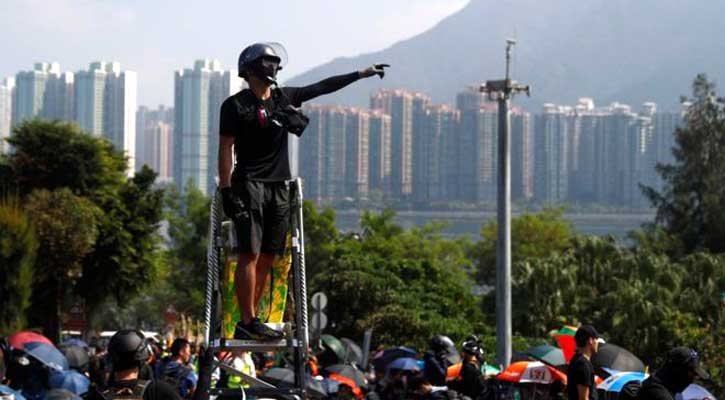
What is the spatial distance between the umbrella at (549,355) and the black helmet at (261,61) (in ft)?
37.5

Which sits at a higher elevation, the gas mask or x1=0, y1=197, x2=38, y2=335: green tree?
the gas mask

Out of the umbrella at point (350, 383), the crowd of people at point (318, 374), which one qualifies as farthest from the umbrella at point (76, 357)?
the umbrella at point (350, 383)

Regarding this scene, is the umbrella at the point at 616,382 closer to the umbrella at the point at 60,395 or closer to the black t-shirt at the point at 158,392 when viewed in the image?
the black t-shirt at the point at 158,392

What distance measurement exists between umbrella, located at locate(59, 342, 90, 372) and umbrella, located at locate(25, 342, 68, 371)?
2402 mm

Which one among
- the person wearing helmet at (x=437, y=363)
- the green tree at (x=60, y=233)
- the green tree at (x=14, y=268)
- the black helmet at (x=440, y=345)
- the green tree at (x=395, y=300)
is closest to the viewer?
the person wearing helmet at (x=437, y=363)

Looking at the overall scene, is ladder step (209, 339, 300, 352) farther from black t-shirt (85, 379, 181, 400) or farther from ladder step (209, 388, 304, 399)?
black t-shirt (85, 379, 181, 400)

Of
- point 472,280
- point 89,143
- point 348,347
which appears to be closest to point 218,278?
point 348,347

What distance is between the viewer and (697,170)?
6838 cm

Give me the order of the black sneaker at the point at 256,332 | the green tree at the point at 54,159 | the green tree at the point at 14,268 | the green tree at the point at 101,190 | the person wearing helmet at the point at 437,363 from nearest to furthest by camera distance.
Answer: the black sneaker at the point at 256,332 < the person wearing helmet at the point at 437,363 < the green tree at the point at 14,268 < the green tree at the point at 54,159 < the green tree at the point at 101,190

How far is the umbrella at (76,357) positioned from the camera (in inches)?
850

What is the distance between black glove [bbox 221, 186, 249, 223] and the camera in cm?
777

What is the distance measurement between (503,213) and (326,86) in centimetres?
2005

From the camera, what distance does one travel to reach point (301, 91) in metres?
8.20

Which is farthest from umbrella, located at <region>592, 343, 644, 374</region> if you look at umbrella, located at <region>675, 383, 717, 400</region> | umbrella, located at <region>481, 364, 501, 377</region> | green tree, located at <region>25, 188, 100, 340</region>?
green tree, located at <region>25, 188, 100, 340</region>
